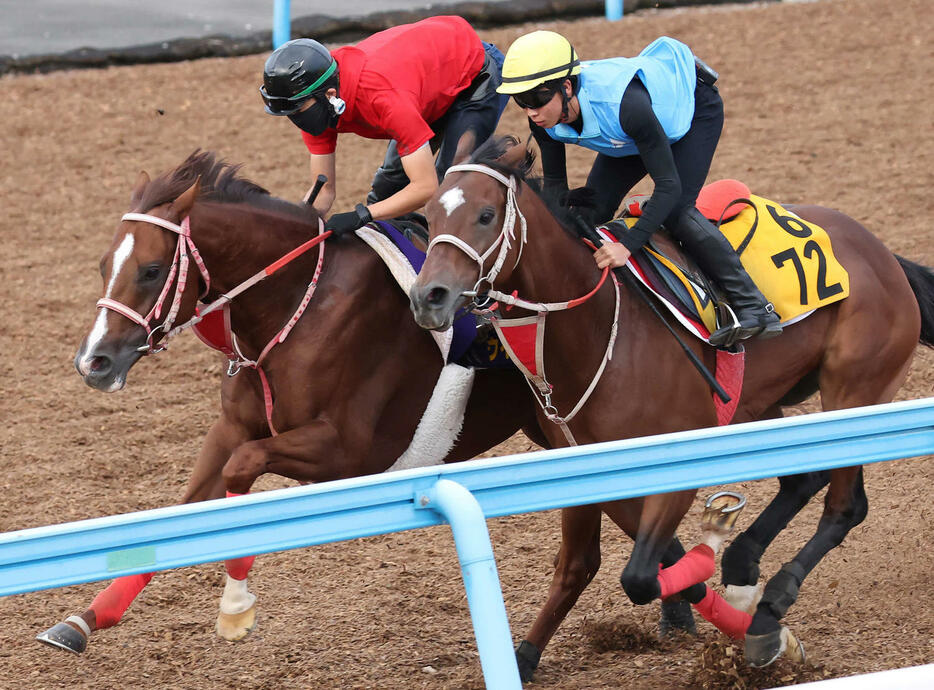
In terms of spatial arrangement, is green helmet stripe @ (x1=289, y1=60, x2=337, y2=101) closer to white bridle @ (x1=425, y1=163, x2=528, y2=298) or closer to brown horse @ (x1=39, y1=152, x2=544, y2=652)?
brown horse @ (x1=39, y1=152, x2=544, y2=652)

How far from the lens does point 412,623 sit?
176 inches

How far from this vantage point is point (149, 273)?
359 centimetres

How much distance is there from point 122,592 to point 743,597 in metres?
2.05

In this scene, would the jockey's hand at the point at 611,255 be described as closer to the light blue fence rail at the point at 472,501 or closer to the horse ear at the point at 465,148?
the horse ear at the point at 465,148

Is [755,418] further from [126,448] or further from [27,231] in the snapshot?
[27,231]

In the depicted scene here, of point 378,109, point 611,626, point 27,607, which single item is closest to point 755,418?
point 611,626

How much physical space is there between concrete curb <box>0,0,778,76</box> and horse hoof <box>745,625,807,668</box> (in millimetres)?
8398

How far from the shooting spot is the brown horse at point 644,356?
3.42 meters

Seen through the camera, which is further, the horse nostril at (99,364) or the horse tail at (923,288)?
the horse tail at (923,288)

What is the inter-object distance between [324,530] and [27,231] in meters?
6.59

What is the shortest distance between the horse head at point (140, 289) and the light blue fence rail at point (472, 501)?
1219mm

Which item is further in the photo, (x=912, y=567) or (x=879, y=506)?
(x=879, y=506)

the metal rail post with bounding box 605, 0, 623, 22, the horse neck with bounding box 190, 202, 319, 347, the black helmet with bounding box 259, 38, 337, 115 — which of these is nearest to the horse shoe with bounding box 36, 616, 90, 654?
the horse neck with bounding box 190, 202, 319, 347

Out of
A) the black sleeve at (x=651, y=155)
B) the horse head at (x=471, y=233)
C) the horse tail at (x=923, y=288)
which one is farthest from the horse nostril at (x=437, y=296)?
→ the horse tail at (x=923, y=288)
